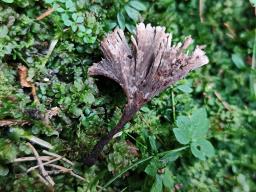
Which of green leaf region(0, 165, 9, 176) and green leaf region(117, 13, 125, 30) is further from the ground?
green leaf region(117, 13, 125, 30)

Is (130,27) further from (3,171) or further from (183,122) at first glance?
(3,171)

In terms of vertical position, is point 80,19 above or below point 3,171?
above

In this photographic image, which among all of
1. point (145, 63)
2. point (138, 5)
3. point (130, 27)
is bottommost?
point (145, 63)

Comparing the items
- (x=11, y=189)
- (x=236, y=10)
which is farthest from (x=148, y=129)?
(x=236, y=10)

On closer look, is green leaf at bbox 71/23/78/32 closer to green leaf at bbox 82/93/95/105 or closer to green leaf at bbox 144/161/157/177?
green leaf at bbox 82/93/95/105

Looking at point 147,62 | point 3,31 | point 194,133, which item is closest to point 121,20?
point 147,62

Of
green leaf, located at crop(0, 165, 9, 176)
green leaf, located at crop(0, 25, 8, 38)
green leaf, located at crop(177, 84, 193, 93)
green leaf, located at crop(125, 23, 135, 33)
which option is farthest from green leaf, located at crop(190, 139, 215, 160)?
green leaf, located at crop(0, 25, 8, 38)

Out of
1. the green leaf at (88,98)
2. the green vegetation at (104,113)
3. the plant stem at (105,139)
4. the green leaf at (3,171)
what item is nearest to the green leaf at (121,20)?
the green vegetation at (104,113)
